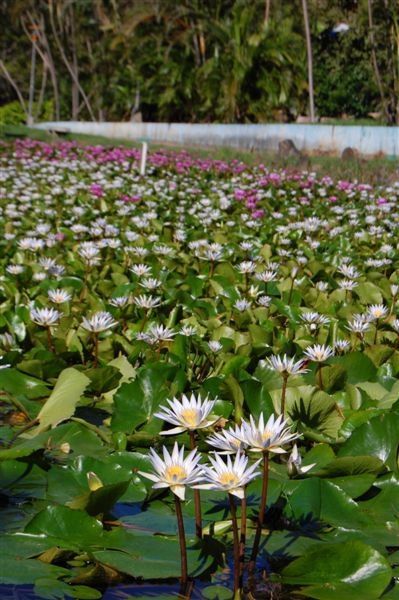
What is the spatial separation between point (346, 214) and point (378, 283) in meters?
3.15

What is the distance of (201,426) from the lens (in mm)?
1305

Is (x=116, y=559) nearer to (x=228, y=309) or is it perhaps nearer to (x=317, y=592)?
(x=317, y=592)

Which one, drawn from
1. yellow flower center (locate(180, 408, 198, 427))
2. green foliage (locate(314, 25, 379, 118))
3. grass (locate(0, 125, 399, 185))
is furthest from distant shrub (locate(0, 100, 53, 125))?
yellow flower center (locate(180, 408, 198, 427))

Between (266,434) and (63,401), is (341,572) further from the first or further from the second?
(63,401)

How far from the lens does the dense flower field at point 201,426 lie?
51.1 inches

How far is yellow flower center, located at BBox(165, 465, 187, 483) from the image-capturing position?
1.17 metres

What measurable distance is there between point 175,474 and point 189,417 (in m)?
0.15

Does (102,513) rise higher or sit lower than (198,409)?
lower

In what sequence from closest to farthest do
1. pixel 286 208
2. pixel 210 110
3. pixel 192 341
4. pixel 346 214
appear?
pixel 192 341 → pixel 346 214 → pixel 286 208 → pixel 210 110

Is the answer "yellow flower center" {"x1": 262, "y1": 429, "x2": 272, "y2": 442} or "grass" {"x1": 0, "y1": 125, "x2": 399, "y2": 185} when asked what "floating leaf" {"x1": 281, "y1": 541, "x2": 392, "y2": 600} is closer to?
"yellow flower center" {"x1": 262, "y1": 429, "x2": 272, "y2": 442}

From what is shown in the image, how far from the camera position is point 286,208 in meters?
7.40

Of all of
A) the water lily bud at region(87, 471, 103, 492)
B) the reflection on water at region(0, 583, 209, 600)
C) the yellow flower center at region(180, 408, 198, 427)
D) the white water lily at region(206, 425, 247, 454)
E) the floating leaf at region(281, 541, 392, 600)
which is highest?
the yellow flower center at region(180, 408, 198, 427)

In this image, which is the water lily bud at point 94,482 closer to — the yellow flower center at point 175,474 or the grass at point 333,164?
the yellow flower center at point 175,474

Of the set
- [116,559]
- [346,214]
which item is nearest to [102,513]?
[116,559]
